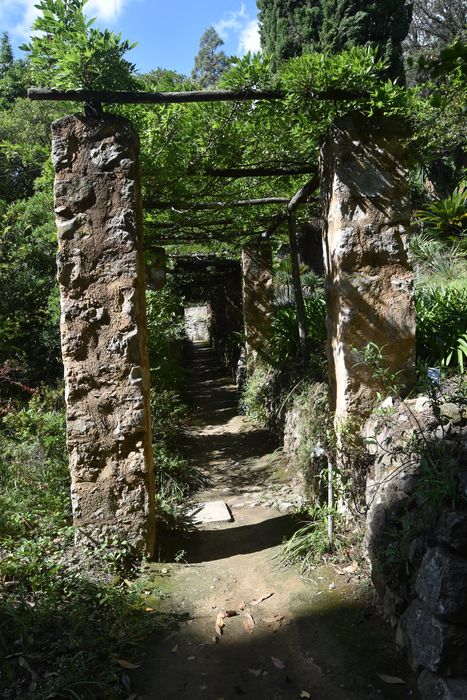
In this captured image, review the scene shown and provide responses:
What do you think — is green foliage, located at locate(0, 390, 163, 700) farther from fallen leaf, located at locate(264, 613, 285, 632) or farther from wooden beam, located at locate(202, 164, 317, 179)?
wooden beam, located at locate(202, 164, 317, 179)

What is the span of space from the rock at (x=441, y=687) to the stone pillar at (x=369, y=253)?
1.80 metres

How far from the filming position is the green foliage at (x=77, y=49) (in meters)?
3.32

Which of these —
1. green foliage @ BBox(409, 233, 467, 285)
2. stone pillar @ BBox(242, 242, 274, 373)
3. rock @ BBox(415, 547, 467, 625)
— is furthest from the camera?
stone pillar @ BBox(242, 242, 274, 373)

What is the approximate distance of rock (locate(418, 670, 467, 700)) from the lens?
207cm

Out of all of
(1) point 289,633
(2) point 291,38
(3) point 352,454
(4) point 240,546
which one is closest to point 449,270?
(3) point 352,454

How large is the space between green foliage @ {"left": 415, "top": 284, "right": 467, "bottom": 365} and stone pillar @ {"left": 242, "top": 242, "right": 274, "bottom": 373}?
15.3ft

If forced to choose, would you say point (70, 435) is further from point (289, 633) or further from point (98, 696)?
point (289, 633)

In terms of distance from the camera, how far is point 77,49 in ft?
10.8

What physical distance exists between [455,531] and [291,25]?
1175 cm

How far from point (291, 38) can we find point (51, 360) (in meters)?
8.33

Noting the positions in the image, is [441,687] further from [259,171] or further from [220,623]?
[259,171]

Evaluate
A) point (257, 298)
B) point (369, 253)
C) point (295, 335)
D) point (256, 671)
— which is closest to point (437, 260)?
point (295, 335)

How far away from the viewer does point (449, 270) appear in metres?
7.52

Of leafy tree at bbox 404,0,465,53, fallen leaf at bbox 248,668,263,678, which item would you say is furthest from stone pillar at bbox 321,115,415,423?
leafy tree at bbox 404,0,465,53
